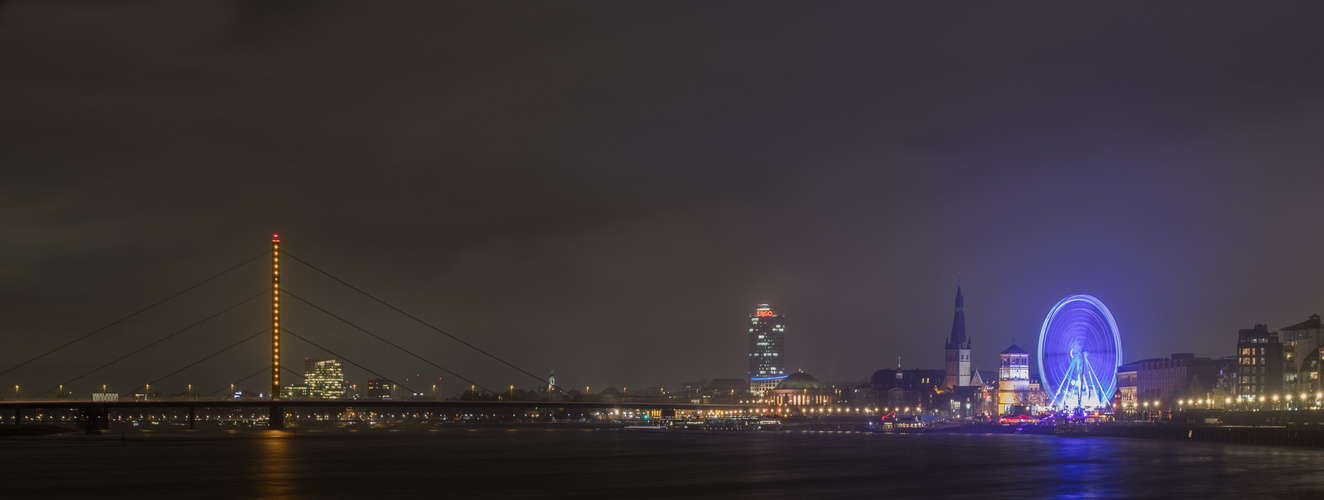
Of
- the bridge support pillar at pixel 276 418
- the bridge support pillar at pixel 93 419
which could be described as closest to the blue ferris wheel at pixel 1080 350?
the bridge support pillar at pixel 276 418

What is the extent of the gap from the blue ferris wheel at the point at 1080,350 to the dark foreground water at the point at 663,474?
63.1m

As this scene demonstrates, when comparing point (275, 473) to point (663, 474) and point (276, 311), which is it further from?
point (276, 311)

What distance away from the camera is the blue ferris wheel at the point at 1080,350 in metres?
154

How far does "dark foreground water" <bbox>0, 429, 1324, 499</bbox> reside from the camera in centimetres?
5022

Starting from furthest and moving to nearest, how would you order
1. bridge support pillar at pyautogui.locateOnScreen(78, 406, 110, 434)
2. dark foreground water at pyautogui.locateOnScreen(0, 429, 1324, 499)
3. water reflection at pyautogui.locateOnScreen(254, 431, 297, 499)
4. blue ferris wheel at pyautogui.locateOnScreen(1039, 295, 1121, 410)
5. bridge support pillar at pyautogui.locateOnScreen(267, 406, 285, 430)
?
bridge support pillar at pyautogui.locateOnScreen(267, 406, 285, 430), blue ferris wheel at pyautogui.locateOnScreen(1039, 295, 1121, 410), bridge support pillar at pyautogui.locateOnScreen(78, 406, 110, 434), dark foreground water at pyautogui.locateOnScreen(0, 429, 1324, 499), water reflection at pyautogui.locateOnScreen(254, 431, 297, 499)

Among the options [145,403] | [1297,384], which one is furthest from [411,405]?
[1297,384]

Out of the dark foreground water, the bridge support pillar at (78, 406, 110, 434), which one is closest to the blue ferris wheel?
the dark foreground water

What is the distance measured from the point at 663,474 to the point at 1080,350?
113 meters

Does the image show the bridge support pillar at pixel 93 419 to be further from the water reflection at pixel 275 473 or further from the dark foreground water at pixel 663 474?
the water reflection at pixel 275 473

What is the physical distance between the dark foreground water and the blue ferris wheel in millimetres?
63138

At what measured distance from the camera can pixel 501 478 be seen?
191 feet

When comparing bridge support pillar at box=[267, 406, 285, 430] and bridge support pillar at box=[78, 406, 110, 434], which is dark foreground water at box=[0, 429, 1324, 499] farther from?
bridge support pillar at box=[267, 406, 285, 430]

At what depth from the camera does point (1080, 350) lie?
15962 centimetres

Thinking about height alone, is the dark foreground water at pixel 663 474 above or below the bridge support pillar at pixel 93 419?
above
